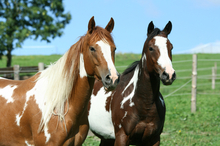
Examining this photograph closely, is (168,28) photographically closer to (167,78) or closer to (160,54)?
(160,54)

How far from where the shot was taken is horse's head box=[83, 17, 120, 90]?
84.8 inches

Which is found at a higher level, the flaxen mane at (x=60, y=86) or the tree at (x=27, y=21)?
the tree at (x=27, y=21)

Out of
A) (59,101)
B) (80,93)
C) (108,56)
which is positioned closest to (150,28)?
(108,56)

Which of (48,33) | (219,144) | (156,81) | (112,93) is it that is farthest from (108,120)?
(48,33)

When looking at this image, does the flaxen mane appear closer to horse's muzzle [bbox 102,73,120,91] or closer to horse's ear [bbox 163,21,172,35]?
horse's muzzle [bbox 102,73,120,91]

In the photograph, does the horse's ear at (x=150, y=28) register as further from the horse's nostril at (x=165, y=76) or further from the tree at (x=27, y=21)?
the tree at (x=27, y=21)

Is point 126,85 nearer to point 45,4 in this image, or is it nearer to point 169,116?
point 169,116

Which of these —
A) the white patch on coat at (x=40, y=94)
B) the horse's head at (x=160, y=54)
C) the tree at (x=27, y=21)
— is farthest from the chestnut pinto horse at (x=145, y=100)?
the tree at (x=27, y=21)

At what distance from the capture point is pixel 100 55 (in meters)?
2.25

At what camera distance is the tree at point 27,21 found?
15.8 m

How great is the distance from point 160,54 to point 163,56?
0.17 feet

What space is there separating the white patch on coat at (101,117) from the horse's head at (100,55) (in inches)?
55.0

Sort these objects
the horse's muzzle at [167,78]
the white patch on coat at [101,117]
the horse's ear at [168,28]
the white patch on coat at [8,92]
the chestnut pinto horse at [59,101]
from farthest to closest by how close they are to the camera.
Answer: the white patch on coat at [101,117], the horse's ear at [168,28], the horse's muzzle at [167,78], the white patch on coat at [8,92], the chestnut pinto horse at [59,101]

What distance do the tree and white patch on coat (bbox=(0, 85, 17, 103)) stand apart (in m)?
13.8
